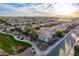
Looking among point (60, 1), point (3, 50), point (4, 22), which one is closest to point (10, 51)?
point (3, 50)

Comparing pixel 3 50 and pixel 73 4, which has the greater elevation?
pixel 73 4

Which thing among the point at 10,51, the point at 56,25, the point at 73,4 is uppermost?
the point at 73,4

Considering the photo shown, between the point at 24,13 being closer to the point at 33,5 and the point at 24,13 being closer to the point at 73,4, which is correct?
the point at 33,5

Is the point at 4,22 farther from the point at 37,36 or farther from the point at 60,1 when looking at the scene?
the point at 60,1

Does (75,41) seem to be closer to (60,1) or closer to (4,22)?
(60,1)

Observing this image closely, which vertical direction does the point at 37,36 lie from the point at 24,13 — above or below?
below

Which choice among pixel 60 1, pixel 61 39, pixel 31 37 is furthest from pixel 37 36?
pixel 60 1
